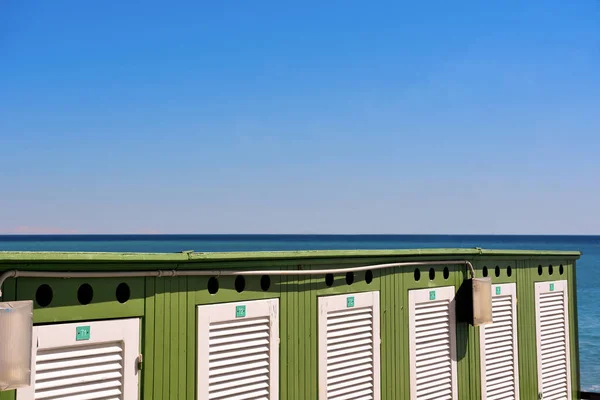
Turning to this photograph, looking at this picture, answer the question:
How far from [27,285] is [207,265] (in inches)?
70.1

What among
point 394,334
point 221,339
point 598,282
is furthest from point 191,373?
point 598,282

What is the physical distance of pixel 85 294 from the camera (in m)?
5.65

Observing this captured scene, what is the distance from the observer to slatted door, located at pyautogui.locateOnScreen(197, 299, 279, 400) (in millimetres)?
6434

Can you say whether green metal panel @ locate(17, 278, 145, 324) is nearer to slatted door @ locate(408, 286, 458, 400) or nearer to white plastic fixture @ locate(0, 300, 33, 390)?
white plastic fixture @ locate(0, 300, 33, 390)

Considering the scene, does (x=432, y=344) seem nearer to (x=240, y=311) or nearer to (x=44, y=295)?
(x=240, y=311)

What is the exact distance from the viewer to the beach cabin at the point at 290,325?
5.43 m

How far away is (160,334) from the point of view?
6.12m

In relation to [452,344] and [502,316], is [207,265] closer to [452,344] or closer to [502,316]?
[452,344]

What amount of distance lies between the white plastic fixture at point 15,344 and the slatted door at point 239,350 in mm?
1773

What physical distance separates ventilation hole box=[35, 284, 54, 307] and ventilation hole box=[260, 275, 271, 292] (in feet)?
7.52

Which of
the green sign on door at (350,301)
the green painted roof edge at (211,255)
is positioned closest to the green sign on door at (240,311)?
the green painted roof edge at (211,255)

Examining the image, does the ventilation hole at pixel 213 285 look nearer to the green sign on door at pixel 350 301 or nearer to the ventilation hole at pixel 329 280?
the ventilation hole at pixel 329 280

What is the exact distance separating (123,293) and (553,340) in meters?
7.60

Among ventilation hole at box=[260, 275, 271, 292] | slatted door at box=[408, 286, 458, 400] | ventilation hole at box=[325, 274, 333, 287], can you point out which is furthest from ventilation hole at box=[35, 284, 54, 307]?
slatted door at box=[408, 286, 458, 400]
